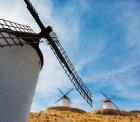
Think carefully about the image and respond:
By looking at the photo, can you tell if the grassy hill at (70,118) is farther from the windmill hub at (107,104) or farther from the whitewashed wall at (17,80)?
the whitewashed wall at (17,80)

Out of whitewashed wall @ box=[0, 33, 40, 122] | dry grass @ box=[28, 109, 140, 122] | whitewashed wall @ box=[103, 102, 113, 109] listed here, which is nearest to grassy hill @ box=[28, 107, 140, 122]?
dry grass @ box=[28, 109, 140, 122]

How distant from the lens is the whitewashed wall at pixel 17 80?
930 centimetres

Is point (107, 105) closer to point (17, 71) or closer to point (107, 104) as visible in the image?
point (107, 104)

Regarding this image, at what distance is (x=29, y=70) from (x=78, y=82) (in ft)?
18.2

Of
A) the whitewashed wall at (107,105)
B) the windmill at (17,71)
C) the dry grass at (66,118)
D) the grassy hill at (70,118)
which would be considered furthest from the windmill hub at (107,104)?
the windmill at (17,71)

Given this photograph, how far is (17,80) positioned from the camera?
1009 cm

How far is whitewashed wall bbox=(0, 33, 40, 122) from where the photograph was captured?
9.30m

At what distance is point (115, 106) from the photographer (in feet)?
202

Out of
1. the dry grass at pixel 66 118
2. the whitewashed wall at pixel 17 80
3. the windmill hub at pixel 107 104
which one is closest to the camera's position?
the whitewashed wall at pixel 17 80

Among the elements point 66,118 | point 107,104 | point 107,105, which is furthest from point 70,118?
point 107,104

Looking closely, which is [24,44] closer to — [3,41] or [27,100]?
[3,41]

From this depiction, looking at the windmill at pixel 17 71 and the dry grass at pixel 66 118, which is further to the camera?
the dry grass at pixel 66 118

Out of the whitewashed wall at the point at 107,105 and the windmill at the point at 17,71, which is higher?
the whitewashed wall at the point at 107,105

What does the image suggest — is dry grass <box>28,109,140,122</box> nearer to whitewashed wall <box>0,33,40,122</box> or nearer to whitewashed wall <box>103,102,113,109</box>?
whitewashed wall <box>0,33,40,122</box>
